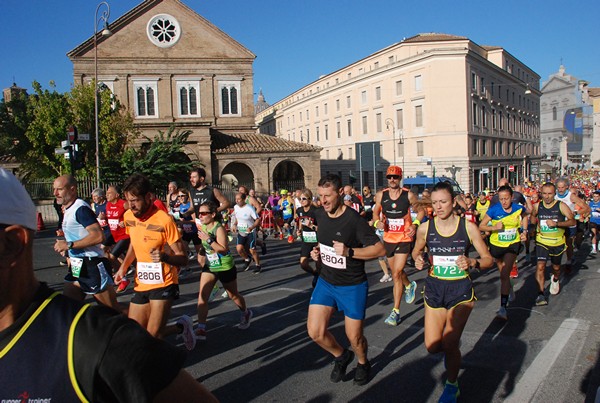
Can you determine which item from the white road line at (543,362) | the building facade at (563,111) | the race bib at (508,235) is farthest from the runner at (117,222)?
the building facade at (563,111)

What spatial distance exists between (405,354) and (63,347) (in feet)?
16.8

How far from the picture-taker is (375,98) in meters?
61.3

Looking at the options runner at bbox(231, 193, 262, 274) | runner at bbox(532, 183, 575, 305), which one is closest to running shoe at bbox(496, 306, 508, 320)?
runner at bbox(532, 183, 575, 305)

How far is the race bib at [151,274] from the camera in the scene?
5.32 m

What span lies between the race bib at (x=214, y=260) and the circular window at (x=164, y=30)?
122 feet

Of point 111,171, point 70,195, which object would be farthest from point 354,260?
point 111,171

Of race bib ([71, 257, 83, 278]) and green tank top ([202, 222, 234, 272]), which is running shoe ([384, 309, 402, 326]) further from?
race bib ([71, 257, 83, 278])

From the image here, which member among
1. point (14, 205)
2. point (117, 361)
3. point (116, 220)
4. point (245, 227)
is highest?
point (14, 205)

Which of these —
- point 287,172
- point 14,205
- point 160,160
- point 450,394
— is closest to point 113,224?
point 450,394

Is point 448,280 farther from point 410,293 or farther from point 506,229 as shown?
point 410,293

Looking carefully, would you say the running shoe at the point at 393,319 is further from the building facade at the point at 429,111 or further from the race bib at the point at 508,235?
the building facade at the point at 429,111

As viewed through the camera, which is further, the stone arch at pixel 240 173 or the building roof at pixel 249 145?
the stone arch at pixel 240 173

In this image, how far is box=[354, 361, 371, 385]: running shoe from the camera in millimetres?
5094

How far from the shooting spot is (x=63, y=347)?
1438 millimetres
